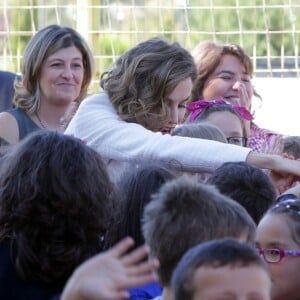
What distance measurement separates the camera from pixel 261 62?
9617mm

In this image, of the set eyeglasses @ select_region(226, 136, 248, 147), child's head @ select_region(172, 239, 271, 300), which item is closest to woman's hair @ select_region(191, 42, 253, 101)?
eyeglasses @ select_region(226, 136, 248, 147)

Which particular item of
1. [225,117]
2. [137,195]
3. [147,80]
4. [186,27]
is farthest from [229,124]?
[186,27]

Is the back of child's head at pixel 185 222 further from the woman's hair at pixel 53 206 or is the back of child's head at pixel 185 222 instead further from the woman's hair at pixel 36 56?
the woman's hair at pixel 36 56

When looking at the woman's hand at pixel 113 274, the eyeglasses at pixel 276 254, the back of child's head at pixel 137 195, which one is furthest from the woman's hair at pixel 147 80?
the woman's hand at pixel 113 274

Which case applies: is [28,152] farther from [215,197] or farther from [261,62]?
[261,62]

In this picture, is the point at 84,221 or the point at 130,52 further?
the point at 130,52

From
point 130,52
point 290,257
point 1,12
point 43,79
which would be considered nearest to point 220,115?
point 130,52

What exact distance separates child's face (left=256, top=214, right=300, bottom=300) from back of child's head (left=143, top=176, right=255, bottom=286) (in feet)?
1.33

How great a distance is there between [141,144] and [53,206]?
119 cm

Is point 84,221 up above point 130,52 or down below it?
below

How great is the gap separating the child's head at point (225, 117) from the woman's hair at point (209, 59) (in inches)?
27.5

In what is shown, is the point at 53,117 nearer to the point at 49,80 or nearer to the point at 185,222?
the point at 49,80

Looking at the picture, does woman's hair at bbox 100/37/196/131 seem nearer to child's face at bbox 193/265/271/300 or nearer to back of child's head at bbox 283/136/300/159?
back of child's head at bbox 283/136/300/159

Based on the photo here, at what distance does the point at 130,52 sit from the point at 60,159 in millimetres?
1549
